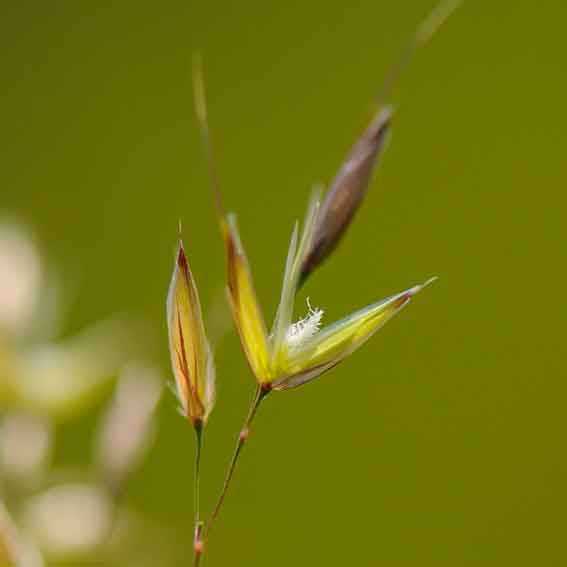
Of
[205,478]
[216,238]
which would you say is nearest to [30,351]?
[205,478]

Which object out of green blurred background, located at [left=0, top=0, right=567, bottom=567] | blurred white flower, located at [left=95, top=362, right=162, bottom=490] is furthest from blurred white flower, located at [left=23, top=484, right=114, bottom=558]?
green blurred background, located at [left=0, top=0, right=567, bottom=567]

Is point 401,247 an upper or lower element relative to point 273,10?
lower

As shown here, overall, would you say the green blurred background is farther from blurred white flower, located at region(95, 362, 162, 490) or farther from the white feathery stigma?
the white feathery stigma

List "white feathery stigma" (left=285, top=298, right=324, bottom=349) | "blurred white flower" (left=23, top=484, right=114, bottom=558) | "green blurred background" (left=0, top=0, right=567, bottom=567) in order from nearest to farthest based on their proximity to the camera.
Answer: "white feathery stigma" (left=285, top=298, right=324, bottom=349) → "blurred white flower" (left=23, top=484, right=114, bottom=558) → "green blurred background" (left=0, top=0, right=567, bottom=567)

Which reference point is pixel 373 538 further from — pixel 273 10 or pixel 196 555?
pixel 196 555

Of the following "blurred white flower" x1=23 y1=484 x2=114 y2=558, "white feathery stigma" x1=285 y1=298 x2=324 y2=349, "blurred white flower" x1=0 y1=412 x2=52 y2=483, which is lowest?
"white feathery stigma" x1=285 y1=298 x2=324 y2=349

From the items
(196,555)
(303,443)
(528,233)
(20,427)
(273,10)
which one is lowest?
(196,555)

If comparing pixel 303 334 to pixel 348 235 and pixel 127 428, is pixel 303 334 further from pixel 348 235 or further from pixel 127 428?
pixel 348 235

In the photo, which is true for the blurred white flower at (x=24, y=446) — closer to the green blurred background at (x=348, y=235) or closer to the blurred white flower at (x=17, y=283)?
the blurred white flower at (x=17, y=283)
